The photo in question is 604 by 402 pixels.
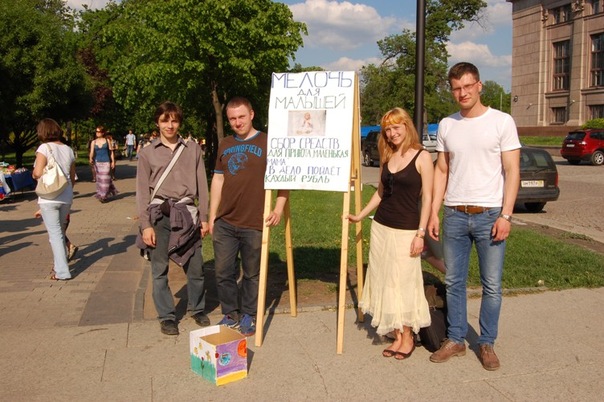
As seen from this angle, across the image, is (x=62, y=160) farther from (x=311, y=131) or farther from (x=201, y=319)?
(x=311, y=131)

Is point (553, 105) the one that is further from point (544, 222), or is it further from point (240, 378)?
point (240, 378)

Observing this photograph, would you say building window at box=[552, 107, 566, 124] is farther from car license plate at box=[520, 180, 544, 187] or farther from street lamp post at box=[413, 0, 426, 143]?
street lamp post at box=[413, 0, 426, 143]

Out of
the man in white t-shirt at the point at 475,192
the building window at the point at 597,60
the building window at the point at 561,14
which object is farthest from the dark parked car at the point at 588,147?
the building window at the point at 561,14

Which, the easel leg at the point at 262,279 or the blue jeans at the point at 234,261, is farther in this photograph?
the blue jeans at the point at 234,261

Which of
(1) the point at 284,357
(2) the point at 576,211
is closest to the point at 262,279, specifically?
(1) the point at 284,357

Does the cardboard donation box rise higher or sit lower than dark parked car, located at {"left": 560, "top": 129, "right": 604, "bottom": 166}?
lower

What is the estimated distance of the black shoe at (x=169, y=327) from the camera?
17.5 ft

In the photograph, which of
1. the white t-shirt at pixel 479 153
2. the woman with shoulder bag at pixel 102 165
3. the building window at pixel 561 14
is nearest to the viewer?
the white t-shirt at pixel 479 153

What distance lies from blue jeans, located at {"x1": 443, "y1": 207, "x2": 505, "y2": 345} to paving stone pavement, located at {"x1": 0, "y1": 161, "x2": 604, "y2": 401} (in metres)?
0.31

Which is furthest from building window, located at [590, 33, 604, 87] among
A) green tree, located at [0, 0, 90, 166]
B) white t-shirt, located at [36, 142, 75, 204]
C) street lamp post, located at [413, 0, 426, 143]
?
white t-shirt, located at [36, 142, 75, 204]

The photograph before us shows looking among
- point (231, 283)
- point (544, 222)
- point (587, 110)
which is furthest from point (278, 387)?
point (587, 110)

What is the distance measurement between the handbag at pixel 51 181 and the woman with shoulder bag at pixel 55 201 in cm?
3

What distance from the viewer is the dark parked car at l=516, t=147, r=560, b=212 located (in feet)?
47.2

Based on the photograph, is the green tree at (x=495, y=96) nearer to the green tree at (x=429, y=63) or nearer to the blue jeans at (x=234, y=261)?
the green tree at (x=429, y=63)
